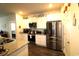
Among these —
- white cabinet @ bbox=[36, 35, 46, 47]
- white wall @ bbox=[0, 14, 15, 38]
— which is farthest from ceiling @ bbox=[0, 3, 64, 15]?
white cabinet @ bbox=[36, 35, 46, 47]

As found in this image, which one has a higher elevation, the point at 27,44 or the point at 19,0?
the point at 19,0

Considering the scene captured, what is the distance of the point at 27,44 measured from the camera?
2.45m

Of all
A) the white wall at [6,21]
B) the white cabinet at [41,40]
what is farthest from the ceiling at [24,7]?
the white cabinet at [41,40]

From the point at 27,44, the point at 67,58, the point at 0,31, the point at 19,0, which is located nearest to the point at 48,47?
the point at 27,44

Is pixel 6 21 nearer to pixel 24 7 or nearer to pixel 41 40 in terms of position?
pixel 24 7

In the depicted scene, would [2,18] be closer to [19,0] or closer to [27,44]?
[19,0]

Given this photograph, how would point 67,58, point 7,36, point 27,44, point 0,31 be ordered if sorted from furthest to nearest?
1. point 27,44
2. point 7,36
3. point 0,31
4. point 67,58

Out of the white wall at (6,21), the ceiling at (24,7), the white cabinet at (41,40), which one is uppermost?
the ceiling at (24,7)

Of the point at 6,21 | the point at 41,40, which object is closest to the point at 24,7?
the point at 6,21

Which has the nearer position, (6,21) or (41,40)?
(6,21)

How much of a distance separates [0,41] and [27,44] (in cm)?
72

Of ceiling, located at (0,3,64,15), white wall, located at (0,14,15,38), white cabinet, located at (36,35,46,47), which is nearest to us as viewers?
ceiling, located at (0,3,64,15)

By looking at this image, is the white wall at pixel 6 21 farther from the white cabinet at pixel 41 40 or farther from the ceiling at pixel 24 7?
the white cabinet at pixel 41 40

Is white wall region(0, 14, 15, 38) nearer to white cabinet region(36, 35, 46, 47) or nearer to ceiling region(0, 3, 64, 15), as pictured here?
ceiling region(0, 3, 64, 15)
